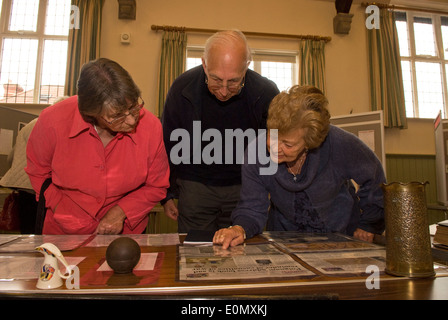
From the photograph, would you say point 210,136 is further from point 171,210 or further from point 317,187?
point 317,187

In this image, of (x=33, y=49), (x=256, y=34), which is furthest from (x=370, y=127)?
(x=33, y=49)

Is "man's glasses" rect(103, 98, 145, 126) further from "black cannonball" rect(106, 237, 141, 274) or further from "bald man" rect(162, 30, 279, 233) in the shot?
"black cannonball" rect(106, 237, 141, 274)

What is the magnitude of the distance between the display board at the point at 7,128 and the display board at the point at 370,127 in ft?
10.9

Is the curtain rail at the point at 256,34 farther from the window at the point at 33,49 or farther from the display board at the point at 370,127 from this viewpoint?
the display board at the point at 370,127

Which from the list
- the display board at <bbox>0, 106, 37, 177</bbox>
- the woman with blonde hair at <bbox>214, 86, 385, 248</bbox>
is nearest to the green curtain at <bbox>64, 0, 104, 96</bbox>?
the display board at <bbox>0, 106, 37, 177</bbox>

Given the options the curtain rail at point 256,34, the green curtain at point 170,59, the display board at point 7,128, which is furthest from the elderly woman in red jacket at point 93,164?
the curtain rail at point 256,34

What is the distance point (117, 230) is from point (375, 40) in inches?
214

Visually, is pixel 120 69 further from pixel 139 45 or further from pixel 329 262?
pixel 139 45

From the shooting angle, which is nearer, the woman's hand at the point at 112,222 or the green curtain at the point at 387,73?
the woman's hand at the point at 112,222

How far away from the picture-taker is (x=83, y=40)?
4.91 meters

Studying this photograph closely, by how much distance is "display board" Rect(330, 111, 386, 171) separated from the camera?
3.57 meters

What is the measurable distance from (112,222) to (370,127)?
3.07 metres

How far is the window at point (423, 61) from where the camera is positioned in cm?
575
